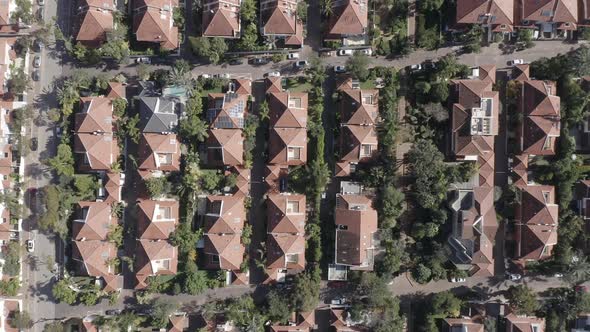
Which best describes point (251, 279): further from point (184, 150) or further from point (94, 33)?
point (94, 33)

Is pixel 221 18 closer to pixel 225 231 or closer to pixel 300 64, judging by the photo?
pixel 300 64

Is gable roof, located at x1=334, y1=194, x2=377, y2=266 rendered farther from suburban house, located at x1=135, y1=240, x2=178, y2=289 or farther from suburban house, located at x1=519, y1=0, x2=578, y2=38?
suburban house, located at x1=519, y1=0, x2=578, y2=38

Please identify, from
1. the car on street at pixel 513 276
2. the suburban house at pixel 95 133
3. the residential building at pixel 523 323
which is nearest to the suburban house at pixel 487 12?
the car on street at pixel 513 276

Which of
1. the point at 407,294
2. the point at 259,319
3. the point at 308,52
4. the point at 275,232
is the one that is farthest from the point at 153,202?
the point at 407,294

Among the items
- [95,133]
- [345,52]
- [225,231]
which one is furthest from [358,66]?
[95,133]

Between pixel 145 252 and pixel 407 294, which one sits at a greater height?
pixel 145 252

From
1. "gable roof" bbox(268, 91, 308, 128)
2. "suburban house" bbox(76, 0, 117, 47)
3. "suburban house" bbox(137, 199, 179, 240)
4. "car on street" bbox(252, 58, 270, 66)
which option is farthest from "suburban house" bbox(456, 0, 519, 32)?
"suburban house" bbox(76, 0, 117, 47)

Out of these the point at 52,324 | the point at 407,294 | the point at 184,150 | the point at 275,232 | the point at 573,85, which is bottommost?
the point at 52,324

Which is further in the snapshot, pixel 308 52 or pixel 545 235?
pixel 308 52
